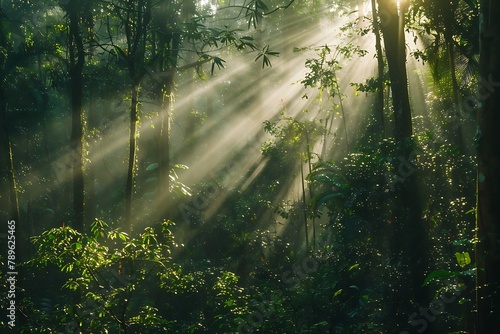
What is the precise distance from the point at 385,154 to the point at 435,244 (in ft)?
7.90

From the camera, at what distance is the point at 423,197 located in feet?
34.6

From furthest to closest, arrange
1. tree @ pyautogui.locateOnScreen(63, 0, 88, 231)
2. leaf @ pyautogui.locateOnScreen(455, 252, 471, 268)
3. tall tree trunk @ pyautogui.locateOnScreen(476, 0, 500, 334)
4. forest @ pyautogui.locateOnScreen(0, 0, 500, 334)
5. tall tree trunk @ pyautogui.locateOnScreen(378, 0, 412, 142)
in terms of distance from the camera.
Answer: tree @ pyautogui.locateOnScreen(63, 0, 88, 231)
tall tree trunk @ pyautogui.locateOnScreen(378, 0, 412, 142)
leaf @ pyautogui.locateOnScreen(455, 252, 471, 268)
forest @ pyautogui.locateOnScreen(0, 0, 500, 334)
tall tree trunk @ pyautogui.locateOnScreen(476, 0, 500, 334)

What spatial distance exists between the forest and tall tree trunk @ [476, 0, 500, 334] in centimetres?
2

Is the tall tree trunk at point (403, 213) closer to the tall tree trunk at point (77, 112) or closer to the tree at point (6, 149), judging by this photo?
the tall tree trunk at point (77, 112)

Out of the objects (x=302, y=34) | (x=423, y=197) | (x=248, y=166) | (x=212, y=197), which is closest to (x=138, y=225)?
(x=212, y=197)

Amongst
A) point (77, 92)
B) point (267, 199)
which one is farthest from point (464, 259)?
point (267, 199)

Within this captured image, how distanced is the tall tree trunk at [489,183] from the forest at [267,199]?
0.02 m

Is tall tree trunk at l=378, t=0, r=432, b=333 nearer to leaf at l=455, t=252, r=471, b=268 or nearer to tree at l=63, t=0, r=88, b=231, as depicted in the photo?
leaf at l=455, t=252, r=471, b=268

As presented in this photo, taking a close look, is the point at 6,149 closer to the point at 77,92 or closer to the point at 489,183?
the point at 77,92

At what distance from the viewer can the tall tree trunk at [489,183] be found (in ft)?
18.2

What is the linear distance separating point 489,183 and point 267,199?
1700cm

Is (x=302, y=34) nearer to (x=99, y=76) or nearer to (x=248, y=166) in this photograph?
(x=248, y=166)

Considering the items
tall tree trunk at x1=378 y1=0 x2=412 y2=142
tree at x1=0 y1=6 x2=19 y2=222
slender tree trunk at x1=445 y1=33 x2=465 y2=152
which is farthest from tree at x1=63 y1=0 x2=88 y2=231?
slender tree trunk at x1=445 y1=33 x2=465 y2=152

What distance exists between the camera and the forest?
6863 mm
